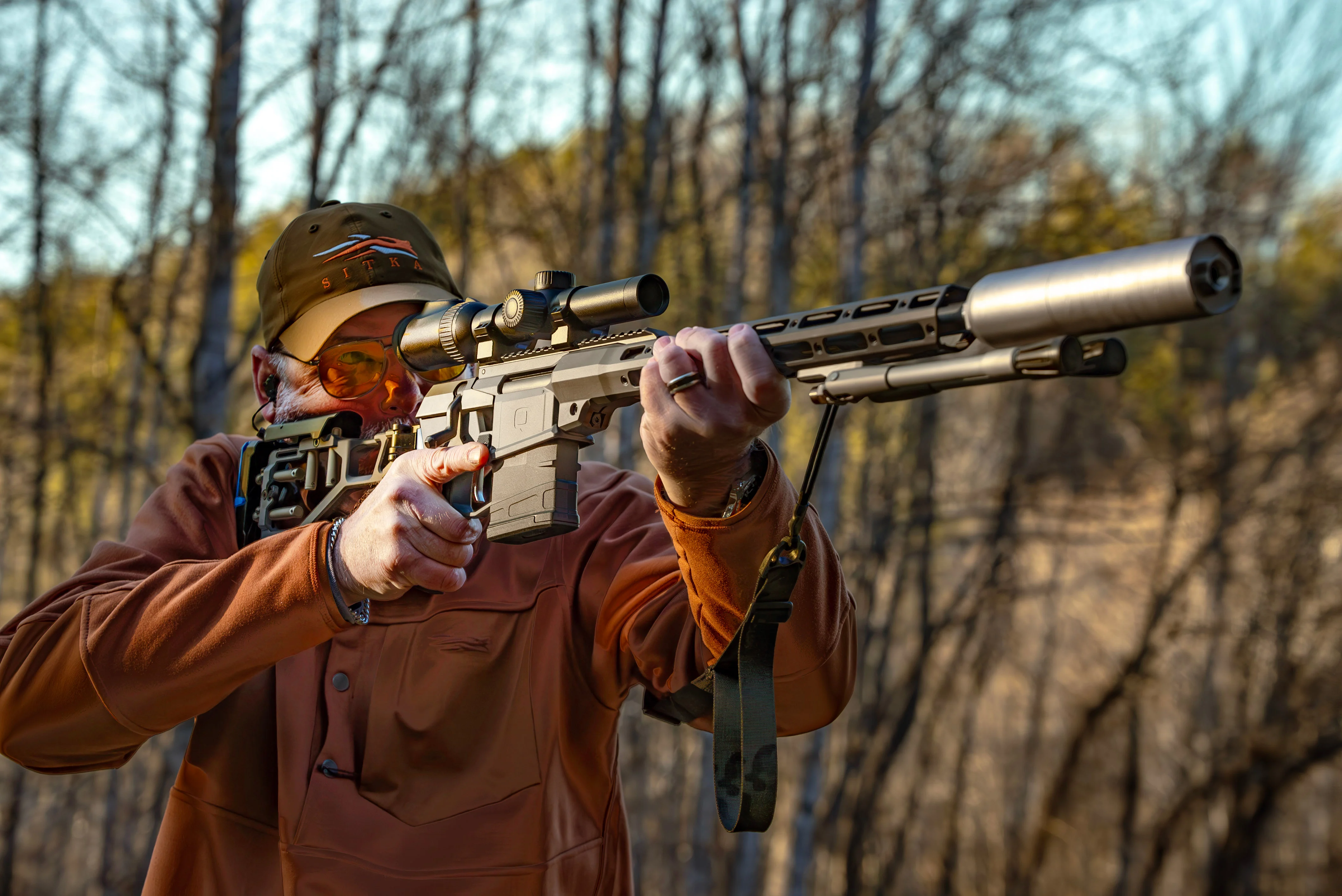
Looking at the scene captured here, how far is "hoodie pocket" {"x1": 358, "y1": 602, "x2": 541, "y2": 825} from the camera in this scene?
2.45m

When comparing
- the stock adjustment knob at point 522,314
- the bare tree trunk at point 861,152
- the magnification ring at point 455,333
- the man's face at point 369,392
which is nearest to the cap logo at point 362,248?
the man's face at point 369,392

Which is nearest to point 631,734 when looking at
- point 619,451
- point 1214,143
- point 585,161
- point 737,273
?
point 619,451

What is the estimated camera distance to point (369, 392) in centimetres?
292

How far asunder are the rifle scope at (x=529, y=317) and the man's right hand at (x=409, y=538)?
0.31 meters

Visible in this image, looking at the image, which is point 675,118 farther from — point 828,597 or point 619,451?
point 828,597

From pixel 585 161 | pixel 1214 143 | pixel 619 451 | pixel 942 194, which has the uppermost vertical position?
pixel 1214 143

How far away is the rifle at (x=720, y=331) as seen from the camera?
1656 mm

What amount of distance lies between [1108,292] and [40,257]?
9.11 metres

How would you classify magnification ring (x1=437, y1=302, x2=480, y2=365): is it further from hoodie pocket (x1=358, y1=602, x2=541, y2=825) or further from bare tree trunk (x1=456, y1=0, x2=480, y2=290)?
bare tree trunk (x1=456, y1=0, x2=480, y2=290)

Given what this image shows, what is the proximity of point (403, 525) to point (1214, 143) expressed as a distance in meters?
14.9

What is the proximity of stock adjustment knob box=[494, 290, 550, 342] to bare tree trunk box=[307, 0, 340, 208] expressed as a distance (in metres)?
3.66

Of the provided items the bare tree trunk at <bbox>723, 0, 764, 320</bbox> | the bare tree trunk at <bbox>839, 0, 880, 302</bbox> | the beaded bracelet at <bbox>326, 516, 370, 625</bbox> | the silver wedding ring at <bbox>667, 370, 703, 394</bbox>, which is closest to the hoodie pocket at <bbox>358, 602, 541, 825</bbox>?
the beaded bracelet at <bbox>326, 516, 370, 625</bbox>

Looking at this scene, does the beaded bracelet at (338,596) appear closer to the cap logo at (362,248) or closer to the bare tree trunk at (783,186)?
the cap logo at (362,248)

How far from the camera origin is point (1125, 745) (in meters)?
17.8
